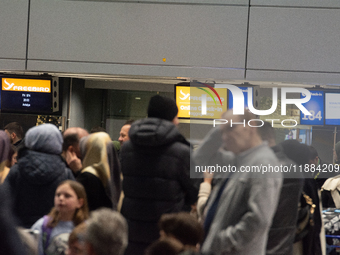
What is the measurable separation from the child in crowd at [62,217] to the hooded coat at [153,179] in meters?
0.33

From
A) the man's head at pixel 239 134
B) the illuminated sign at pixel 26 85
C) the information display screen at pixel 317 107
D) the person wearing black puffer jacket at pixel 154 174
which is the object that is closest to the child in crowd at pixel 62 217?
the person wearing black puffer jacket at pixel 154 174

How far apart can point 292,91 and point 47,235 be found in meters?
2.21

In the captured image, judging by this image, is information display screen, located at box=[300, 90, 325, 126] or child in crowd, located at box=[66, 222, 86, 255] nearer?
child in crowd, located at box=[66, 222, 86, 255]

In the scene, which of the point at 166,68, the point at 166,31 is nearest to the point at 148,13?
the point at 166,31

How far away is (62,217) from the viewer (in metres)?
2.57

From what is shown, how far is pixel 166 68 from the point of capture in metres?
→ 5.58

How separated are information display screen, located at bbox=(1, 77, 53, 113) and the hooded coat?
3.85m

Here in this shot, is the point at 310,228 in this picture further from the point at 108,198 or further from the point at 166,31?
the point at 166,31

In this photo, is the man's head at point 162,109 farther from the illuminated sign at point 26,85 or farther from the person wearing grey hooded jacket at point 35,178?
the illuminated sign at point 26,85

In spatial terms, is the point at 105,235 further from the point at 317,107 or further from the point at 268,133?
the point at 317,107

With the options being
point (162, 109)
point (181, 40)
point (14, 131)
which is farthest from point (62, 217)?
point (181, 40)

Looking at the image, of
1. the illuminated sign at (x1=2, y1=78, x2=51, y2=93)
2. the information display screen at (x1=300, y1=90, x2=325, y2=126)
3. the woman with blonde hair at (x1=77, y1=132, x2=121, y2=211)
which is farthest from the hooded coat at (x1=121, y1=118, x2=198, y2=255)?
the illuminated sign at (x1=2, y1=78, x2=51, y2=93)

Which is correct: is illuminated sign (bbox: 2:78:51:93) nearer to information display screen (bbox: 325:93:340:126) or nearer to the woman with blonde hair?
the woman with blonde hair

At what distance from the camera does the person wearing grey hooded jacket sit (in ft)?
8.81
